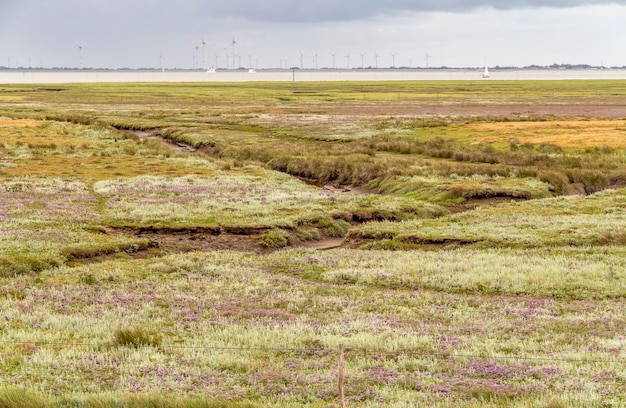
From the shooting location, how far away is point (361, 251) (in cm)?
3183

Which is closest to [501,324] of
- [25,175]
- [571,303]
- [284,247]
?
[571,303]

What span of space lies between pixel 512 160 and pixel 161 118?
70.8 meters

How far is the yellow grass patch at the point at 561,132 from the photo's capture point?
68688 millimetres

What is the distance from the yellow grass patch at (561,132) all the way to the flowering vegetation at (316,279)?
1997mm

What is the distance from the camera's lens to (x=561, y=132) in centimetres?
7788

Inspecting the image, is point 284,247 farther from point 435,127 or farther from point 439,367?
point 435,127

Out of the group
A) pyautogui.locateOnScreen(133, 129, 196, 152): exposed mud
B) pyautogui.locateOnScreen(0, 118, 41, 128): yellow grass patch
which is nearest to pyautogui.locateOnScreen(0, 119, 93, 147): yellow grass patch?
pyautogui.locateOnScreen(0, 118, 41, 128): yellow grass patch

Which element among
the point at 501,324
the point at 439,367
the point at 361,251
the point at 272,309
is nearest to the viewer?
the point at 439,367

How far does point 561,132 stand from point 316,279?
193ft

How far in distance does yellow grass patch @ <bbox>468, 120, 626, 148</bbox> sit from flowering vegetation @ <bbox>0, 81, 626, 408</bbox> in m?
2.00

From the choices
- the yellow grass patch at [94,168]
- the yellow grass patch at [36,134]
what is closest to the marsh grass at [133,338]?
the yellow grass patch at [94,168]

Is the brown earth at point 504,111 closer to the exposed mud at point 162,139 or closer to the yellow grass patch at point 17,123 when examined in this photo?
the exposed mud at point 162,139

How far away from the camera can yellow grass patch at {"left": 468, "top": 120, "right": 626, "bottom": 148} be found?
68688mm

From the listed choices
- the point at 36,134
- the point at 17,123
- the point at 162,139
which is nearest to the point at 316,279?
the point at 36,134
